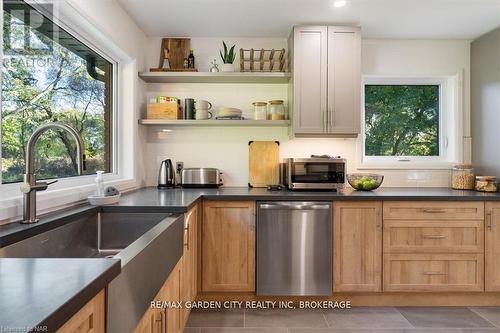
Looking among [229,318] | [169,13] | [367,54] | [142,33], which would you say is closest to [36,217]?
[229,318]

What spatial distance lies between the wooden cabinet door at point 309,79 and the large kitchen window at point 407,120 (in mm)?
690

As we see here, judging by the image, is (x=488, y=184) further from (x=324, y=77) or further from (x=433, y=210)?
(x=324, y=77)

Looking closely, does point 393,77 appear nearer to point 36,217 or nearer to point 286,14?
point 286,14

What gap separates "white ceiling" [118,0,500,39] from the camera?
8.25 feet

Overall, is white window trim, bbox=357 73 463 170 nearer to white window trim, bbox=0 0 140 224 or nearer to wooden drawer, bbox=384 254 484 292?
wooden drawer, bbox=384 254 484 292

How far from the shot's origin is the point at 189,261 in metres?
2.15

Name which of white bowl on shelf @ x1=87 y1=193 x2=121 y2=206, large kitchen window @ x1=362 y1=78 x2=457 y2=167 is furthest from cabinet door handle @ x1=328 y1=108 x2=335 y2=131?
white bowl on shelf @ x1=87 y1=193 x2=121 y2=206

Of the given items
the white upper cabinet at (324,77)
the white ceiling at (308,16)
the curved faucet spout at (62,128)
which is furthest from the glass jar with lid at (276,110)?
the curved faucet spout at (62,128)

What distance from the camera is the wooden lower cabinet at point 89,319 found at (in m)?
0.69

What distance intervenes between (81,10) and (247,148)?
175cm

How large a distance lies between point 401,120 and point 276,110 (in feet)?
4.44

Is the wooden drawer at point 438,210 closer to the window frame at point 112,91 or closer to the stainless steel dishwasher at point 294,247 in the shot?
the stainless steel dishwasher at point 294,247

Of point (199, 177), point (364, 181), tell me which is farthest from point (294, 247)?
point (199, 177)

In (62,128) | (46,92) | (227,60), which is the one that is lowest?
(62,128)
